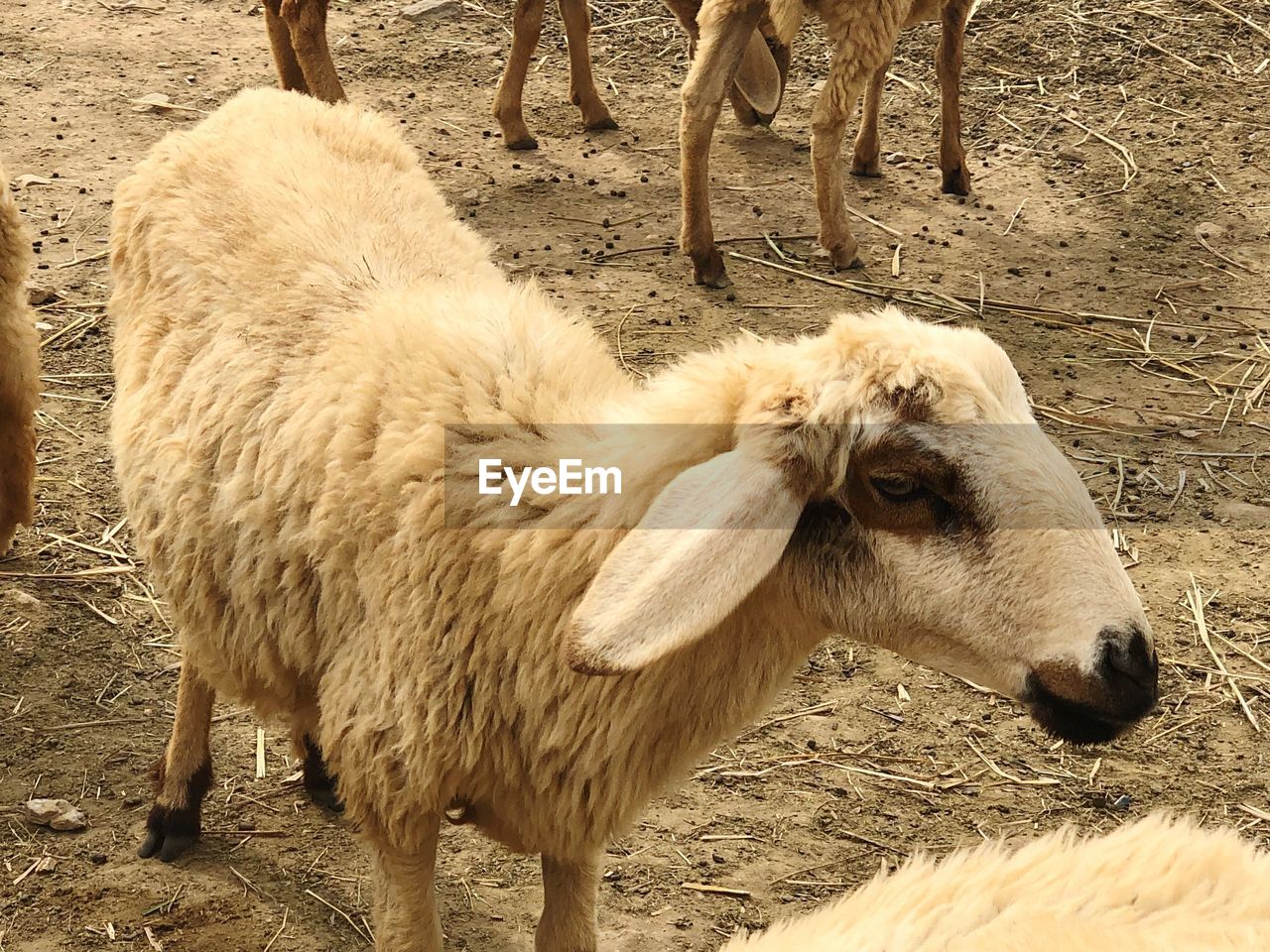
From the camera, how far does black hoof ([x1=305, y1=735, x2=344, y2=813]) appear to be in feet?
12.2

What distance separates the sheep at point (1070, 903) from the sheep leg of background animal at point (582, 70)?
6391mm

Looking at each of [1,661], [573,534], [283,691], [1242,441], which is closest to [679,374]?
[573,534]

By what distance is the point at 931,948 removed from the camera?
161cm

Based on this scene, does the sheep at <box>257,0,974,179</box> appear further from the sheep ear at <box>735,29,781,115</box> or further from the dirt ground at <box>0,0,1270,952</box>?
the dirt ground at <box>0,0,1270,952</box>

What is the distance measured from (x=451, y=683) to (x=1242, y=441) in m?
3.84

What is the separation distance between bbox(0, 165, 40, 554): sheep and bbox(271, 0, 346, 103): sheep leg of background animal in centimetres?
261

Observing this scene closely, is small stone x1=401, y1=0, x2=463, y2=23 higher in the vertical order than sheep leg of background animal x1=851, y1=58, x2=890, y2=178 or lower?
higher

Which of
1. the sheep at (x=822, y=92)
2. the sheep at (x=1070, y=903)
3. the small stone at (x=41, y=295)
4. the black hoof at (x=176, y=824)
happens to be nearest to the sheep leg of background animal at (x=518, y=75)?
the sheep at (x=822, y=92)

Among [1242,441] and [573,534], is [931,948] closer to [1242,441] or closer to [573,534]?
[573,534]

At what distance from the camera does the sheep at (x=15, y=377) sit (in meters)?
4.28

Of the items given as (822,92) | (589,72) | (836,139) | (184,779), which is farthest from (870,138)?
(184,779)

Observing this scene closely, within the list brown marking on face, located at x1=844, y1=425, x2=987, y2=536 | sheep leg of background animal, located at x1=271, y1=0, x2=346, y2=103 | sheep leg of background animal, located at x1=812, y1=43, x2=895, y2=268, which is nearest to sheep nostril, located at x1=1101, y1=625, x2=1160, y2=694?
brown marking on face, located at x1=844, y1=425, x2=987, y2=536

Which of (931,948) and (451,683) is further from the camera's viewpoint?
(451,683)

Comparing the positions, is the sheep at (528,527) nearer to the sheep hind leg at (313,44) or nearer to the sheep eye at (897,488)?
the sheep eye at (897,488)
